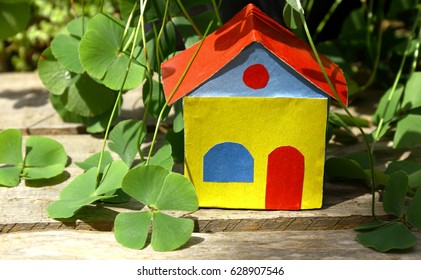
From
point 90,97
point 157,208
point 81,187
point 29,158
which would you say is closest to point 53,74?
point 90,97

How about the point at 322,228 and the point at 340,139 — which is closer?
the point at 322,228

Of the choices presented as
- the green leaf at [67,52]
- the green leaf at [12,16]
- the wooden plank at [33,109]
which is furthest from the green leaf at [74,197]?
the green leaf at [12,16]

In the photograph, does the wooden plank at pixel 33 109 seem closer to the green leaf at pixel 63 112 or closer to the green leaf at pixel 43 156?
the green leaf at pixel 63 112

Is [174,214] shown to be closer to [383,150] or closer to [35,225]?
[35,225]

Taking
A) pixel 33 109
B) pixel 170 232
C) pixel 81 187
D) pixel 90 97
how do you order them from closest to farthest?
pixel 170 232 < pixel 81 187 < pixel 90 97 < pixel 33 109

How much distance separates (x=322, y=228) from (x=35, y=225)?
0.39m

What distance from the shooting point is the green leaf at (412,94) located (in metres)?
1.23

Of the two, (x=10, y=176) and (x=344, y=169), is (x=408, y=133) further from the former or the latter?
(x=10, y=176)

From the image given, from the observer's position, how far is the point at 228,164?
1033 mm

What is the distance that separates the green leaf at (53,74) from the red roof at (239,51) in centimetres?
29

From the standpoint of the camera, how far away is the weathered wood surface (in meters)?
0.97

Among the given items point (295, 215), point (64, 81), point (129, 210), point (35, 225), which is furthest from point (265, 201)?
point (64, 81)

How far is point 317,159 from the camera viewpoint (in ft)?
3.36

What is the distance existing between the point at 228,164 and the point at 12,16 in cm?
58
